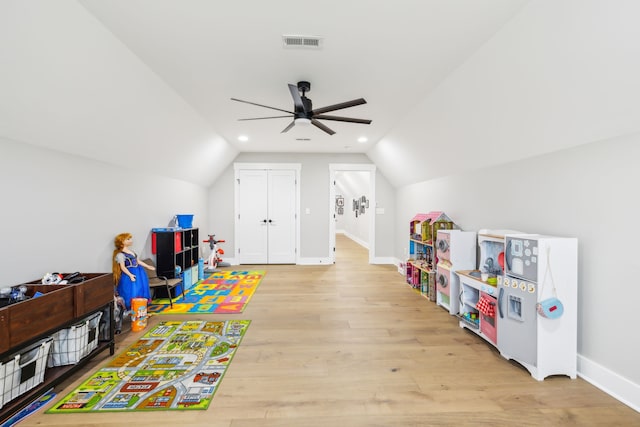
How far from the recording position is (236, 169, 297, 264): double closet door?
22.2ft

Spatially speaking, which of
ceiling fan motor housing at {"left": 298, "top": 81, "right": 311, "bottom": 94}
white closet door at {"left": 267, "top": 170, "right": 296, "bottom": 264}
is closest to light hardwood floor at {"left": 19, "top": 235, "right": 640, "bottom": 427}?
ceiling fan motor housing at {"left": 298, "top": 81, "right": 311, "bottom": 94}

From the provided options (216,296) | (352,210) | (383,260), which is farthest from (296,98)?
(352,210)

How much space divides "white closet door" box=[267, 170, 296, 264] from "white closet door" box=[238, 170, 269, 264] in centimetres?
14

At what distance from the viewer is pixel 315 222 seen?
684 centimetres

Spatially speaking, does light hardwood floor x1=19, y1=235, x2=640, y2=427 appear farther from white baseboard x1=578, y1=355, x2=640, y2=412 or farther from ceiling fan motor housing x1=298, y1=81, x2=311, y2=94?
ceiling fan motor housing x1=298, y1=81, x2=311, y2=94

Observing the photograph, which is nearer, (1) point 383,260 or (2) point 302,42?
(2) point 302,42

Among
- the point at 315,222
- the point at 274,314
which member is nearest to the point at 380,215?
the point at 315,222

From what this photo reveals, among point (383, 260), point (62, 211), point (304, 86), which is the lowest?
point (383, 260)

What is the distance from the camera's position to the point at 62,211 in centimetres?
273

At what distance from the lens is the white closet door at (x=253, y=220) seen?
6762 mm

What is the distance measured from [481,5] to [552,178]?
1692 mm

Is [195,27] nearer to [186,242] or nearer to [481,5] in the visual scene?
[481,5]

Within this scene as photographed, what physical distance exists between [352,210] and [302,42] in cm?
1000

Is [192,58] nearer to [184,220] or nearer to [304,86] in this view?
[304,86]
